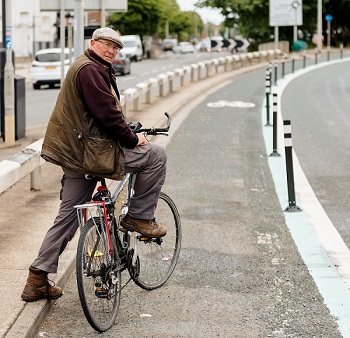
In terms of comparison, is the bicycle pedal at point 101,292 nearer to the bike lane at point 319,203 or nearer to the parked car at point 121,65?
the bike lane at point 319,203

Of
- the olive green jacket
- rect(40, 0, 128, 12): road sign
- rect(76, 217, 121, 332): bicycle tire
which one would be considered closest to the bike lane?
rect(76, 217, 121, 332): bicycle tire

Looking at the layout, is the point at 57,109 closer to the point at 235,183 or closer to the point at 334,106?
the point at 235,183

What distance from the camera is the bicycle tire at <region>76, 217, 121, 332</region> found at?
5.71 m

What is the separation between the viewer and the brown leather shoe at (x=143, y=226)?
665cm

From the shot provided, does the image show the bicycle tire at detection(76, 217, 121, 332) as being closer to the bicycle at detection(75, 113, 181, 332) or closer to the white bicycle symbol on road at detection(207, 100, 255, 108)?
the bicycle at detection(75, 113, 181, 332)

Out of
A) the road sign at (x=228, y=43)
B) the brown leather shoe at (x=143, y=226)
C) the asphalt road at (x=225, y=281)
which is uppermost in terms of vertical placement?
the road sign at (x=228, y=43)

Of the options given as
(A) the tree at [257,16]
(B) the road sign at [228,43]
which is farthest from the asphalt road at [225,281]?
(A) the tree at [257,16]

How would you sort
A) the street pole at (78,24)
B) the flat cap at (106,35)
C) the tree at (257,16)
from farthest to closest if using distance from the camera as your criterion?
the tree at (257,16) → the street pole at (78,24) → the flat cap at (106,35)

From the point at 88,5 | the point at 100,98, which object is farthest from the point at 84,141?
the point at 88,5

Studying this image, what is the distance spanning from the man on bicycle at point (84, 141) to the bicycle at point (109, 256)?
0.14 m

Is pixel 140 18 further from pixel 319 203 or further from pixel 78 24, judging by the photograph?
pixel 319 203

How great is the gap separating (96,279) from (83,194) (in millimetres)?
643

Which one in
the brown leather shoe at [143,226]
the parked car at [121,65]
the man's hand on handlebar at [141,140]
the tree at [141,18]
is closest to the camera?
the man's hand on handlebar at [141,140]

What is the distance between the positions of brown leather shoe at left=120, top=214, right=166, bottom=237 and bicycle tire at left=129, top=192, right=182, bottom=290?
0.30 ft
